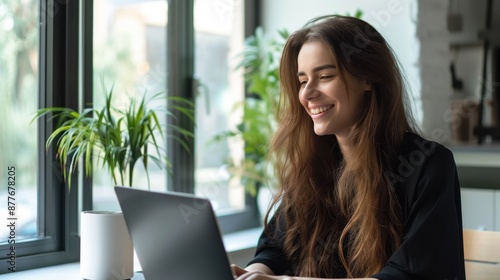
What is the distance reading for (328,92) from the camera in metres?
1.73

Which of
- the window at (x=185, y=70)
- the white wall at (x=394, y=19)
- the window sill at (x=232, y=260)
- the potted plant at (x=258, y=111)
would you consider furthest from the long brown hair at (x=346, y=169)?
the white wall at (x=394, y=19)

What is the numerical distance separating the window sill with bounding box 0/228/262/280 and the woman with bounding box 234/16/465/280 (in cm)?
25

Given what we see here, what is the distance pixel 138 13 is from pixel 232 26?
2.15ft

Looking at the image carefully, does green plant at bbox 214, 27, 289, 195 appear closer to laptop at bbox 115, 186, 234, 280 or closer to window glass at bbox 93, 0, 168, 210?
window glass at bbox 93, 0, 168, 210

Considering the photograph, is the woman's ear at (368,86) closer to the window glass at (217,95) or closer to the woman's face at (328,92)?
the woman's face at (328,92)

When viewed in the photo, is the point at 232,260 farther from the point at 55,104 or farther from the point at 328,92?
the point at 328,92

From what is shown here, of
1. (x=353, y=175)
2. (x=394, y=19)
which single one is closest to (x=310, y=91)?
(x=353, y=175)

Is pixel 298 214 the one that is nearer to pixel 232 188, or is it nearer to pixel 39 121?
pixel 39 121

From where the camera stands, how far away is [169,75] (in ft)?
9.70

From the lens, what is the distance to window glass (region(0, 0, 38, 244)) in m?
2.24

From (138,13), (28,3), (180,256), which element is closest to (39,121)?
(28,3)

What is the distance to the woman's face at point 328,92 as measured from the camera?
68.1 inches

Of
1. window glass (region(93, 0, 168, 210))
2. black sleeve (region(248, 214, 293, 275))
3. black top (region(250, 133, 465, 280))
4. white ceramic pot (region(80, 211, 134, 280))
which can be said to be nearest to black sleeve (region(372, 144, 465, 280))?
black top (region(250, 133, 465, 280))

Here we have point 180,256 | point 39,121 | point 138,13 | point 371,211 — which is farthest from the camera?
point 138,13
